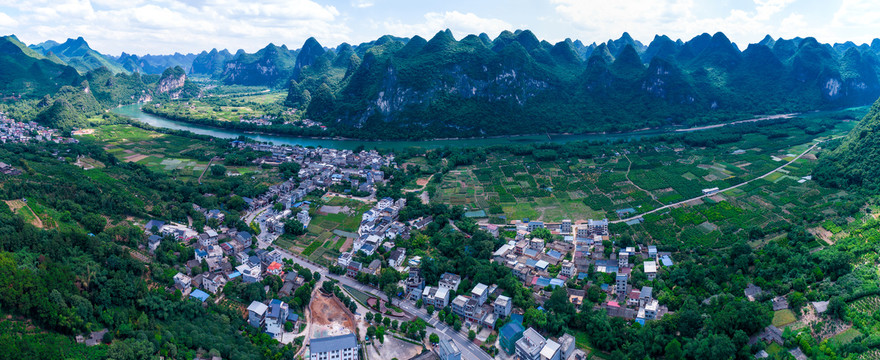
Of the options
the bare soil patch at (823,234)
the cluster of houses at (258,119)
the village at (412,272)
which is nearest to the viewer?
the village at (412,272)

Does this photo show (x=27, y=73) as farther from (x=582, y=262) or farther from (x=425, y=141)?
(x=582, y=262)

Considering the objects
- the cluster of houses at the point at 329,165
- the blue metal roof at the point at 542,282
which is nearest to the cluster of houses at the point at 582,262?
the blue metal roof at the point at 542,282

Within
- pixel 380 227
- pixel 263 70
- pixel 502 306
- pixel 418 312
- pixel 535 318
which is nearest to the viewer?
pixel 535 318

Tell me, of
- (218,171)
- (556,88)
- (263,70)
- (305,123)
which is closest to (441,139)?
(305,123)

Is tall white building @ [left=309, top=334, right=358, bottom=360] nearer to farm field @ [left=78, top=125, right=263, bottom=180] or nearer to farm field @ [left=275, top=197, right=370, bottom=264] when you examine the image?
farm field @ [left=275, top=197, right=370, bottom=264]

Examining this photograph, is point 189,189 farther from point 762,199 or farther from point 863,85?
point 863,85

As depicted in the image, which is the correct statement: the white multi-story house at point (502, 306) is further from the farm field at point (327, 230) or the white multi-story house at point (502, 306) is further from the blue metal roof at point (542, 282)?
the farm field at point (327, 230)
